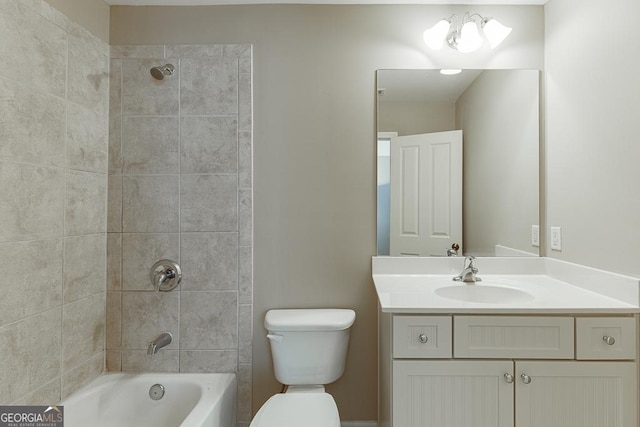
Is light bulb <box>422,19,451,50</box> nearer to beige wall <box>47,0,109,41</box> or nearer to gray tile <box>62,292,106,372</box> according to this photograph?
beige wall <box>47,0,109,41</box>

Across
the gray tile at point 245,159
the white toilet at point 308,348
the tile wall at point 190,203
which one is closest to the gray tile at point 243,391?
the tile wall at point 190,203

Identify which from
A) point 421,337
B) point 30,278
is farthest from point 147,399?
point 421,337

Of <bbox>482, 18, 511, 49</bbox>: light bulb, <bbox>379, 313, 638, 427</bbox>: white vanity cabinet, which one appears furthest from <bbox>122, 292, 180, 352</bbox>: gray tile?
<bbox>482, 18, 511, 49</bbox>: light bulb

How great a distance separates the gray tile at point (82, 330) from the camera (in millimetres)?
1574

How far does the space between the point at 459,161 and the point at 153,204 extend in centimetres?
165

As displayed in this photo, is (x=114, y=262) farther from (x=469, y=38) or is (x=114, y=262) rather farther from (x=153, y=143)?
(x=469, y=38)

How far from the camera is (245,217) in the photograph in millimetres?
1842

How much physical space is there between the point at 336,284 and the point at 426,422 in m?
0.77

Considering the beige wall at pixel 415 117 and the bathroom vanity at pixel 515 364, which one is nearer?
the bathroom vanity at pixel 515 364

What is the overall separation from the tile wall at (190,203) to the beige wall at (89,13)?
15cm

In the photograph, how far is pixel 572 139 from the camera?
5.30 feet

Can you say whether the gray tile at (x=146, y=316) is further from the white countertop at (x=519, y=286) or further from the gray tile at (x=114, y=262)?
the white countertop at (x=519, y=286)

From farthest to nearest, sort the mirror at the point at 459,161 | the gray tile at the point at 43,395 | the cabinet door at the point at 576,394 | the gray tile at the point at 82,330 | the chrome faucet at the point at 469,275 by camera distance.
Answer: the mirror at the point at 459,161, the chrome faucet at the point at 469,275, the gray tile at the point at 82,330, the gray tile at the point at 43,395, the cabinet door at the point at 576,394

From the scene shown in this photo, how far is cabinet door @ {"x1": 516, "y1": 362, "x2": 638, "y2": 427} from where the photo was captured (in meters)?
1.23
